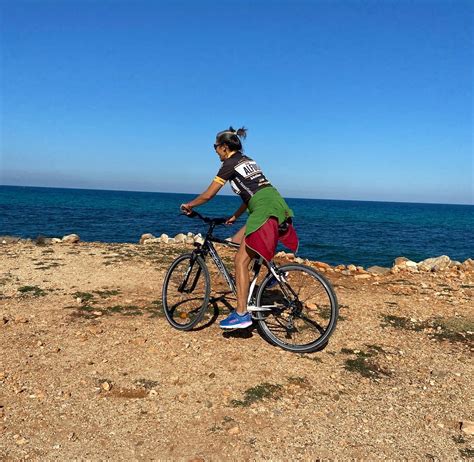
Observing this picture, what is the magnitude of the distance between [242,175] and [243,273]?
1.38 meters

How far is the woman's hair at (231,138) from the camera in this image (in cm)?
584

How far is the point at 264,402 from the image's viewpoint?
4539 millimetres

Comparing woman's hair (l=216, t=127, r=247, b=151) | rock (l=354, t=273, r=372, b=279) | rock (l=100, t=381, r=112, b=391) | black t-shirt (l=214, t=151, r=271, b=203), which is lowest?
rock (l=100, t=381, r=112, b=391)

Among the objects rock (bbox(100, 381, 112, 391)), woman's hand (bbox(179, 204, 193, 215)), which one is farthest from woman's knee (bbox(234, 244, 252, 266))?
rock (bbox(100, 381, 112, 391))

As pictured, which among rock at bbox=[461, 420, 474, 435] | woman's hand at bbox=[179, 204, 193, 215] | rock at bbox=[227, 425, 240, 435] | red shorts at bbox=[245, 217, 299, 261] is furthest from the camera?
woman's hand at bbox=[179, 204, 193, 215]

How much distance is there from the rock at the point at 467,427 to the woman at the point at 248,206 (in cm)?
278

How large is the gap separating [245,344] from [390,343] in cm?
230

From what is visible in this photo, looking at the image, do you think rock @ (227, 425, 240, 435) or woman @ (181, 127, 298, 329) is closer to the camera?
rock @ (227, 425, 240, 435)

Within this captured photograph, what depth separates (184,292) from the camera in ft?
22.5

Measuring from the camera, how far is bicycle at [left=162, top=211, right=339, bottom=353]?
5.61 m

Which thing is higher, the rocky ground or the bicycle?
the bicycle

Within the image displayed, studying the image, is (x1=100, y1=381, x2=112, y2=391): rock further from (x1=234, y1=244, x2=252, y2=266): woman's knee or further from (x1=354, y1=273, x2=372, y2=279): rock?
(x1=354, y1=273, x2=372, y2=279): rock

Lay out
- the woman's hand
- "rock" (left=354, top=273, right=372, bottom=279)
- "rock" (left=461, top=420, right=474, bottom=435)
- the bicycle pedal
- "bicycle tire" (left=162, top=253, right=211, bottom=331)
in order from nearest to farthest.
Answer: "rock" (left=461, top=420, right=474, bottom=435) → the bicycle pedal → the woman's hand → "bicycle tire" (left=162, top=253, right=211, bottom=331) → "rock" (left=354, top=273, right=372, bottom=279)

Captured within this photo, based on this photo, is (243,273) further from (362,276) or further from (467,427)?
(362,276)
